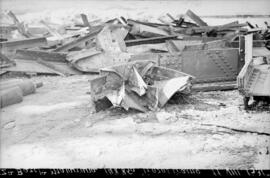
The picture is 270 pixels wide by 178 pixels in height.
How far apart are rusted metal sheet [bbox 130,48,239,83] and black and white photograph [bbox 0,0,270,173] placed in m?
0.02

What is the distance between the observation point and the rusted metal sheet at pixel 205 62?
6512 mm

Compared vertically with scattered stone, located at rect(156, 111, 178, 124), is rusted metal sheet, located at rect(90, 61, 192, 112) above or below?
above

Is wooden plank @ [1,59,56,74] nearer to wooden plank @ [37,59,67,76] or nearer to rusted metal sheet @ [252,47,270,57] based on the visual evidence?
wooden plank @ [37,59,67,76]

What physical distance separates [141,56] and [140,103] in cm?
187

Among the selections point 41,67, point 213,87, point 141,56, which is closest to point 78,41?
point 41,67

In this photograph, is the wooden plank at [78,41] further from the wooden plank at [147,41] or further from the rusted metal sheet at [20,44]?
the wooden plank at [147,41]

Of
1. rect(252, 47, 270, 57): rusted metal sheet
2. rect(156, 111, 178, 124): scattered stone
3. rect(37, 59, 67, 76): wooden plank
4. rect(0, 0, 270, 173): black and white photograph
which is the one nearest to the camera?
rect(0, 0, 270, 173): black and white photograph

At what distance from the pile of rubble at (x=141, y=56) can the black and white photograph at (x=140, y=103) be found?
0.8 inches

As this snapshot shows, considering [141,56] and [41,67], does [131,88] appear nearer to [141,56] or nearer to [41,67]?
[141,56]

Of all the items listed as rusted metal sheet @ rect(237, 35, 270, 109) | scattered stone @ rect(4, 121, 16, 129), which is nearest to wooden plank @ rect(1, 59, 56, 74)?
scattered stone @ rect(4, 121, 16, 129)

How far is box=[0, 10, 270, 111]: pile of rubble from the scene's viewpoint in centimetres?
548

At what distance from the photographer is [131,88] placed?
17.7ft

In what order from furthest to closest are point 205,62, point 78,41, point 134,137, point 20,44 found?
point 20,44, point 78,41, point 205,62, point 134,137

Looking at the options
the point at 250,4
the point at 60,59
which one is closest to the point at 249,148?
the point at 60,59
